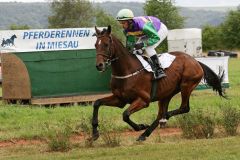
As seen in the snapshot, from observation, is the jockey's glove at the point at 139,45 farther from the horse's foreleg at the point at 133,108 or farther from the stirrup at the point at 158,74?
the horse's foreleg at the point at 133,108

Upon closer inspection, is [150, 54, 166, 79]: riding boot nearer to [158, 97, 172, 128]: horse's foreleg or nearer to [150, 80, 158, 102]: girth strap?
[150, 80, 158, 102]: girth strap

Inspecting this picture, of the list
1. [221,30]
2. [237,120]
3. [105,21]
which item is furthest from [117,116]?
[105,21]

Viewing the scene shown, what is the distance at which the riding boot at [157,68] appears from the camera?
11125mm

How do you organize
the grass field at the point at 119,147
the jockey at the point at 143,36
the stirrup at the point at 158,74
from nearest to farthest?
the grass field at the point at 119,147 < the jockey at the point at 143,36 < the stirrup at the point at 158,74

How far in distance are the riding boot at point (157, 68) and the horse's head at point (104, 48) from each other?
1128 mm

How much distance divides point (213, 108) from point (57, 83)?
5922mm

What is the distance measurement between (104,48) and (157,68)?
1525mm

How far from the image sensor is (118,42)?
10633 mm

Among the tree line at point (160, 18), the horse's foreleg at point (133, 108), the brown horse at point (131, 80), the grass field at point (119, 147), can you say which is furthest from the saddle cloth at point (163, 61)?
the tree line at point (160, 18)

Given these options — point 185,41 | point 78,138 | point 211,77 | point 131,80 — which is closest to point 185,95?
point 211,77

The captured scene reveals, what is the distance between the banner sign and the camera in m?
20.2

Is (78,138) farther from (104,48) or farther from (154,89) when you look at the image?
(104,48)

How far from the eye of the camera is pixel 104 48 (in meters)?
10.1

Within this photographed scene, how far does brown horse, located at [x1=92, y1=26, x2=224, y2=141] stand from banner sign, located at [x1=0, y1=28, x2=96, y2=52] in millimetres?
8923
